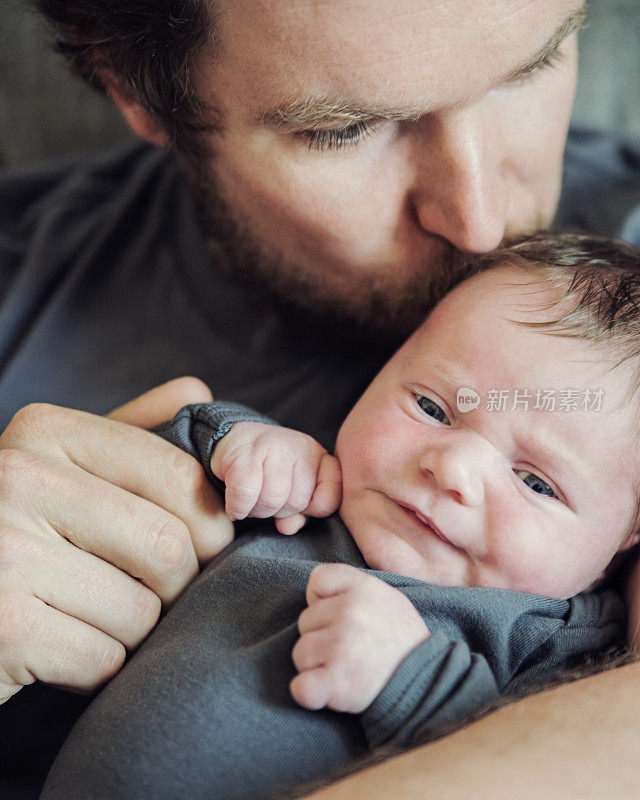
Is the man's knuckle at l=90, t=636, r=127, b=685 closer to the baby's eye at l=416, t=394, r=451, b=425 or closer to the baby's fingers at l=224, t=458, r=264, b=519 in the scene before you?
the baby's fingers at l=224, t=458, r=264, b=519


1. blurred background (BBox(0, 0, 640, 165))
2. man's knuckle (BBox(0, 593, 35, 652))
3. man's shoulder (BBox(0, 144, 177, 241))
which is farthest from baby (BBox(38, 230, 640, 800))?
blurred background (BBox(0, 0, 640, 165))

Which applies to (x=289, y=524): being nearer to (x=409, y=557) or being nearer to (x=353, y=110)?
(x=409, y=557)

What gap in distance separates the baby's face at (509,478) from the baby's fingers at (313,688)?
0.63 feet

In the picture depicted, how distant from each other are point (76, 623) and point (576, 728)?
0.55m

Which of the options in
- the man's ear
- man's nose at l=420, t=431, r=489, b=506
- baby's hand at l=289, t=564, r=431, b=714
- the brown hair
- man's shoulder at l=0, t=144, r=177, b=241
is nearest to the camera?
baby's hand at l=289, t=564, r=431, b=714

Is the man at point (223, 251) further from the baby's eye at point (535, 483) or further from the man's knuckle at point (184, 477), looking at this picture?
the baby's eye at point (535, 483)

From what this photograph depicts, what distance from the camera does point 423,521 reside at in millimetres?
828

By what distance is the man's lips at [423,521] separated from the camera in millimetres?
816

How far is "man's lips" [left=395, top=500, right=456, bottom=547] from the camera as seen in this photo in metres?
0.82

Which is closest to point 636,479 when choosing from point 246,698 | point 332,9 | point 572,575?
point 572,575

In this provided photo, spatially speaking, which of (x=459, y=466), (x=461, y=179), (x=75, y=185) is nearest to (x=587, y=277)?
(x=461, y=179)

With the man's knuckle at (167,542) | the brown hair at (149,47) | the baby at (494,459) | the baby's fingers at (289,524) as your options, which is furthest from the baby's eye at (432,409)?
the brown hair at (149,47)

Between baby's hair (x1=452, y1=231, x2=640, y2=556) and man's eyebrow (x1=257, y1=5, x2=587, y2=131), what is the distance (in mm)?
229

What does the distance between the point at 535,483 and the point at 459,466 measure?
0.36 feet
